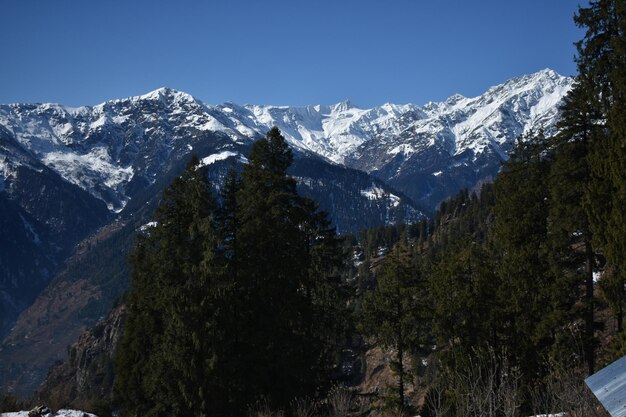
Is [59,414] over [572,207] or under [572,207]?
under

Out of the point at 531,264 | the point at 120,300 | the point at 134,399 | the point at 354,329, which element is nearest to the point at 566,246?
the point at 531,264

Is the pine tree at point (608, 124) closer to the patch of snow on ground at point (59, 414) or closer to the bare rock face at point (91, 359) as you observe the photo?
the patch of snow on ground at point (59, 414)

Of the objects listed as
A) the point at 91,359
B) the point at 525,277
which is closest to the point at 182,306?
the point at 525,277

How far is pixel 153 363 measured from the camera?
25.7 meters

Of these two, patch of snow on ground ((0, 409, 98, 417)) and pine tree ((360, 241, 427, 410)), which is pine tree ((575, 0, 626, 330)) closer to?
pine tree ((360, 241, 427, 410))

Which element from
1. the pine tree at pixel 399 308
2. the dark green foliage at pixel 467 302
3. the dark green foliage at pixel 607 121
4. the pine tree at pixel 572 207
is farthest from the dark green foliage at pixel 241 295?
the dark green foliage at pixel 607 121

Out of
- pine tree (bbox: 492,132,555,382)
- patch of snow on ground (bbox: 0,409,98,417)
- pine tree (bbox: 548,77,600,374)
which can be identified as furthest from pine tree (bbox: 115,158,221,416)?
pine tree (bbox: 548,77,600,374)

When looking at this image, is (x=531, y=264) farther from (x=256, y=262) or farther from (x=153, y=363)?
(x=153, y=363)

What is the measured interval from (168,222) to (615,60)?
2116 cm

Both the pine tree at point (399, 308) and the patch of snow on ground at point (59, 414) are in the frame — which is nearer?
the patch of snow on ground at point (59, 414)

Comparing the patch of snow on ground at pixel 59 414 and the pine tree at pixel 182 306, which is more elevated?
the pine tree at pixel 182 306

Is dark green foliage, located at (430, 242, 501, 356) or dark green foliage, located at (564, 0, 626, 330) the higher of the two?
dark green foliage, located at (564, 0, 626, 330)

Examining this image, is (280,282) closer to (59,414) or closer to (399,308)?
(399,308)

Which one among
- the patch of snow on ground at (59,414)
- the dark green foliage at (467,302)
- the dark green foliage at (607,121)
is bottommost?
the patch of snow on ground at (59,414)
